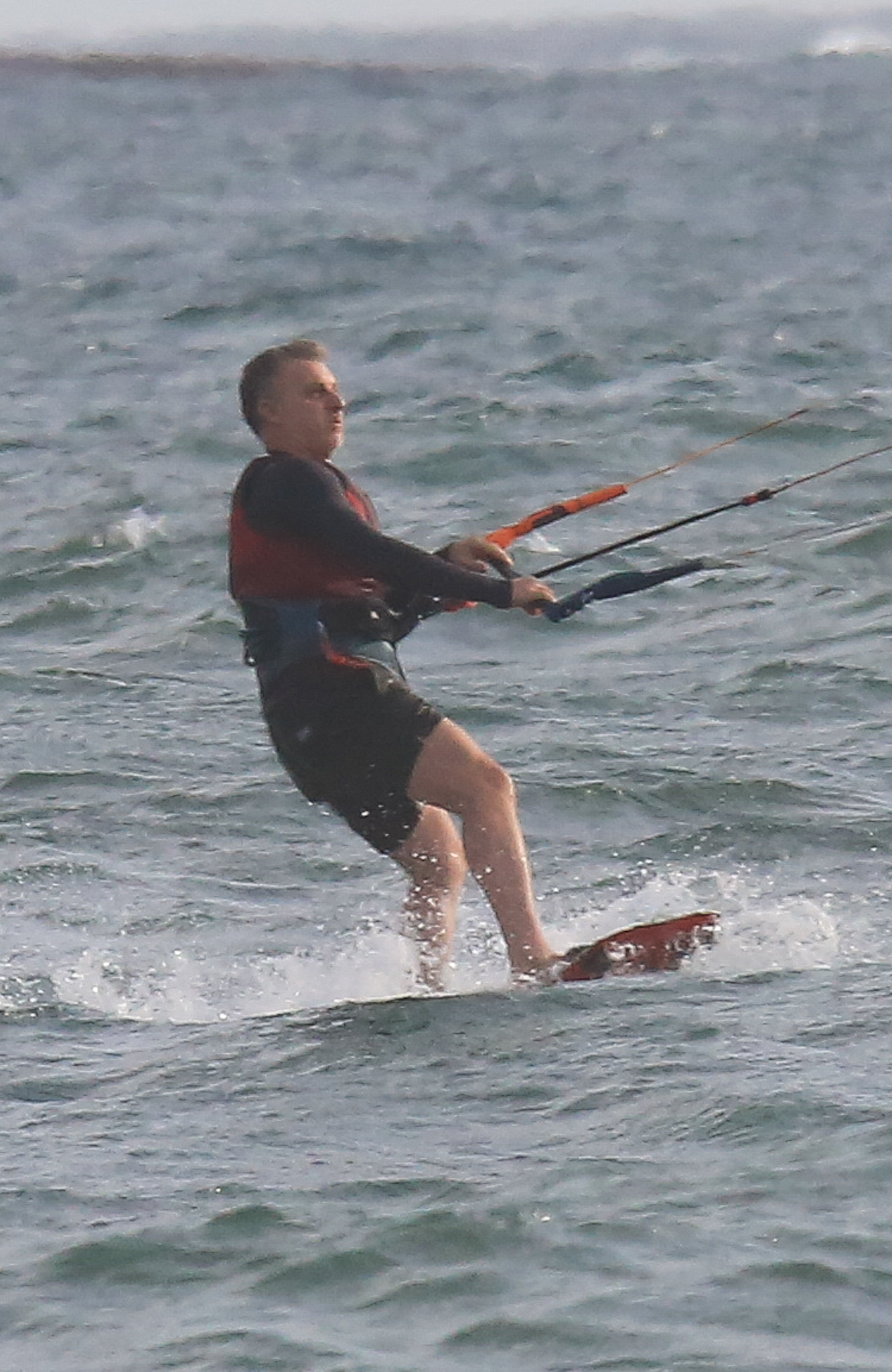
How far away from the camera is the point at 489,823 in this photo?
6723mm

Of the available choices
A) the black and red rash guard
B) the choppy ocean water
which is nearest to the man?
the black and red rash guard

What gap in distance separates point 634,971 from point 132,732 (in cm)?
399

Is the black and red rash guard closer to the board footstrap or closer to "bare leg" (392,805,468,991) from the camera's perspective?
"bare leg" (392,805,468,991)

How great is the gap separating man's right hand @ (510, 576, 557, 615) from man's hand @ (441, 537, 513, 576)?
0.36m

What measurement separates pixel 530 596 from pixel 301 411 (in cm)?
73

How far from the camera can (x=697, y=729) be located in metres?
9.94

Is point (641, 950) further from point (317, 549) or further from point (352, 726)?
point (317, 549)

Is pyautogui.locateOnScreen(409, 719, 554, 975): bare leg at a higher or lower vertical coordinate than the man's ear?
lower

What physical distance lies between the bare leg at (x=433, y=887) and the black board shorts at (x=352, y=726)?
0.14m

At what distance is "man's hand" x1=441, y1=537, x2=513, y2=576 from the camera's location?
6813mm

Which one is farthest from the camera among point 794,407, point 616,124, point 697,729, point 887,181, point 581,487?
point 616,124

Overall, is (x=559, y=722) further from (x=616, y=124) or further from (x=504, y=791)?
(x=616, y=124)

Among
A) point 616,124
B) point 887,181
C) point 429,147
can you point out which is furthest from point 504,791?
point 616,124

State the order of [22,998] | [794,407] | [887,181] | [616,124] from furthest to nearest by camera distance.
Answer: [616,124], [887,181], [794,407], [22,998]
